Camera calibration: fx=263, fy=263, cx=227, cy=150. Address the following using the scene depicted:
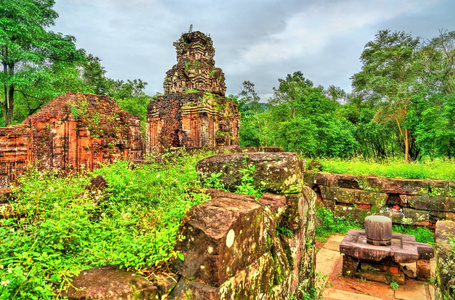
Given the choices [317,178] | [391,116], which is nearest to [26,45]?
[317,178]

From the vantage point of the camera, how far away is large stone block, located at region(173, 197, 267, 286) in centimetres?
163

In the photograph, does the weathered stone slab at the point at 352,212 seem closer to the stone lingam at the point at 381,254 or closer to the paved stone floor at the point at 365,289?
the paved stone floor at the point at 365,289

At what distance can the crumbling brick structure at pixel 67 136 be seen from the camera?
7.56 metres

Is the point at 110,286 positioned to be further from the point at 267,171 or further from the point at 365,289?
the point at 365,289

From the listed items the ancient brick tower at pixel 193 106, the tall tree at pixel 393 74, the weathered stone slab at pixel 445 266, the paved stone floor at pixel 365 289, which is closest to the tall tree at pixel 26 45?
the ancient brick tower at pixel 193 106

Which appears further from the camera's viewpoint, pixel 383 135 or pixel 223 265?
pixel 383 135

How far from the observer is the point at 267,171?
9.84ft

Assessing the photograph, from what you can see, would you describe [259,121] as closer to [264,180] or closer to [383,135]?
[383,135]

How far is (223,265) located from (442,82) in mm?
23357

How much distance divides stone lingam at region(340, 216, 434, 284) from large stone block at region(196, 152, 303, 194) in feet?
10.1

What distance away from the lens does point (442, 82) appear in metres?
18.5

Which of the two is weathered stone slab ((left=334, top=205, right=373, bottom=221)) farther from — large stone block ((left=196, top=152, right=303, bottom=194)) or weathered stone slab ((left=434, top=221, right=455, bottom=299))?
large stone block ((left=196, top=152, right=303, bottom=194))

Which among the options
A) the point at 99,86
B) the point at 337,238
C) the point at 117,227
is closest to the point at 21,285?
the point at 117,227

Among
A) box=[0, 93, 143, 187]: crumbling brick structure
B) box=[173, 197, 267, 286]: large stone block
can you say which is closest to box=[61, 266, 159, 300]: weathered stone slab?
box=[173, 197, 267, 286]: large stone block
